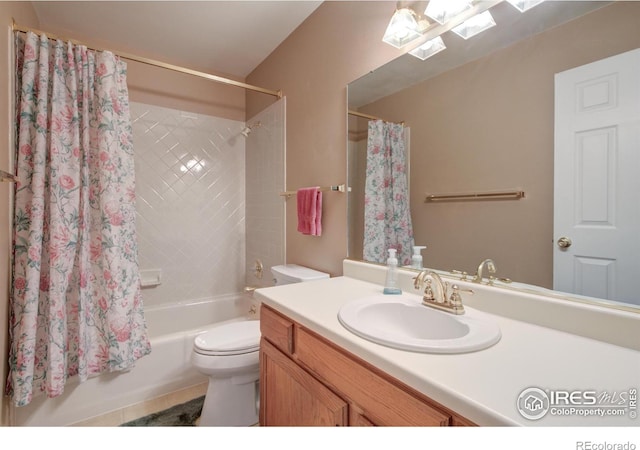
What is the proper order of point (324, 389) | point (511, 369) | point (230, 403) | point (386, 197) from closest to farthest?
point (511, 369) < point (324, 389) < point (386, 197) < point (230, 403)

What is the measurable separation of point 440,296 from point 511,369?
374 mm

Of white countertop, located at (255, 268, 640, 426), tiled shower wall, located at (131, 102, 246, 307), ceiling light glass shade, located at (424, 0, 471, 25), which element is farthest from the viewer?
tiled shower wall, located at (131, 102, 246, 307)

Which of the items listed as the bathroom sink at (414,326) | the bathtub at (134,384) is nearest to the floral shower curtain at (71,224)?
the bathtub at (134,384)

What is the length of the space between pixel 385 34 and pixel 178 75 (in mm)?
1879

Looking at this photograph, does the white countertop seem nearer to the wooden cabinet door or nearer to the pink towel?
the wooden cabinet door

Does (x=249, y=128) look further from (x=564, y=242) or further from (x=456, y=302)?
(x=564, y=242)

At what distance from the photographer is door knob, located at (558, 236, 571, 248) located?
853 mm

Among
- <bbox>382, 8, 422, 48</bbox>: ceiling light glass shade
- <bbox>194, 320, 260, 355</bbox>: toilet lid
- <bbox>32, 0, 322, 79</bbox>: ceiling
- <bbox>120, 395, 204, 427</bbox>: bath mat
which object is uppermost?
<bbox>32, 0, 322, 79</bbox>: ceiling

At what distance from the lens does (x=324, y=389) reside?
0.86 meters

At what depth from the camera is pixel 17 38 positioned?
4.78 feet

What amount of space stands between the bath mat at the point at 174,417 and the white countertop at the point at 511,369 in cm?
129

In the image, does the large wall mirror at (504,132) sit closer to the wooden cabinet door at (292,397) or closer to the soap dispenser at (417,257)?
the soap dispenser at (417,257)

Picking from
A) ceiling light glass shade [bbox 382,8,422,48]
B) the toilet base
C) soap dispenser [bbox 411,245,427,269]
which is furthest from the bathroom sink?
ceiling light glass shade [bbox 382,8,422,48]

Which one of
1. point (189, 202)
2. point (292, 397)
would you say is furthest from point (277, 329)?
point (189, 202)
